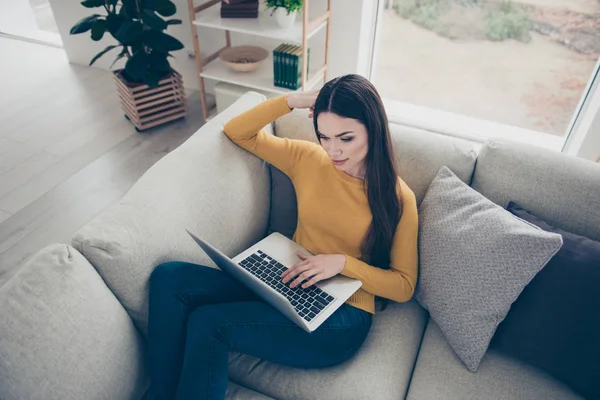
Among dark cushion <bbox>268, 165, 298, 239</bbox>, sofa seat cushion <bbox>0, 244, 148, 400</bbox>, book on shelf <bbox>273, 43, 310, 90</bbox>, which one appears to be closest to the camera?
sofa seat cushion <bbox>0, 244, 148, 400</bbox>

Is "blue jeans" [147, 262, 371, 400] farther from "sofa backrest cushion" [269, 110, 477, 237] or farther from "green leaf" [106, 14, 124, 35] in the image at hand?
"green leaf" [106, 14, 124, 35]

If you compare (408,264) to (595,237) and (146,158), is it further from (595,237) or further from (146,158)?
(146,158)

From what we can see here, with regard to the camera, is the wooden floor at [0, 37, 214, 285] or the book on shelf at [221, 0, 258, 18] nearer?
the wooden floor at [0, 37, 214, 285]

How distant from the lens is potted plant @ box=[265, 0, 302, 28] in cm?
230

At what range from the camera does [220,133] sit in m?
1.51

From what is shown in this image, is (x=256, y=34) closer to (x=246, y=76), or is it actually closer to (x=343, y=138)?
(x=246, y=76)

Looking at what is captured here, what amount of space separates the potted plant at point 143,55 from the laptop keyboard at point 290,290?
1.63 m

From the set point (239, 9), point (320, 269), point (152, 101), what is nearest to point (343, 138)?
point (320, 269)

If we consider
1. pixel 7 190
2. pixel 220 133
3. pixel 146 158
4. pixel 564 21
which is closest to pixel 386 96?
pixel 564 21

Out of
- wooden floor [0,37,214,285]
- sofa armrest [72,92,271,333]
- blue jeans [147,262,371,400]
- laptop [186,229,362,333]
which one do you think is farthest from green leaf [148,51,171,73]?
blue jeans [147,262,371,400]

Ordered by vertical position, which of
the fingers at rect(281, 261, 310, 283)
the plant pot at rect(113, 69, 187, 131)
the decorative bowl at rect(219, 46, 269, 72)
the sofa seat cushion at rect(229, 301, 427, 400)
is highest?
the fingers at rect(281, 261, 310, 283)

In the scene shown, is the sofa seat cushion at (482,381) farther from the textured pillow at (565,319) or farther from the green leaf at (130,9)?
the green leaf at (130,9)

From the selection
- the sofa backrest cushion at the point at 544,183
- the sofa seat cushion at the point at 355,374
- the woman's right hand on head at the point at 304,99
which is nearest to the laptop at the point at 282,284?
the sofa seat cushion at the point at 355,374

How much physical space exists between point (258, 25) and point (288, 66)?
26 cm
